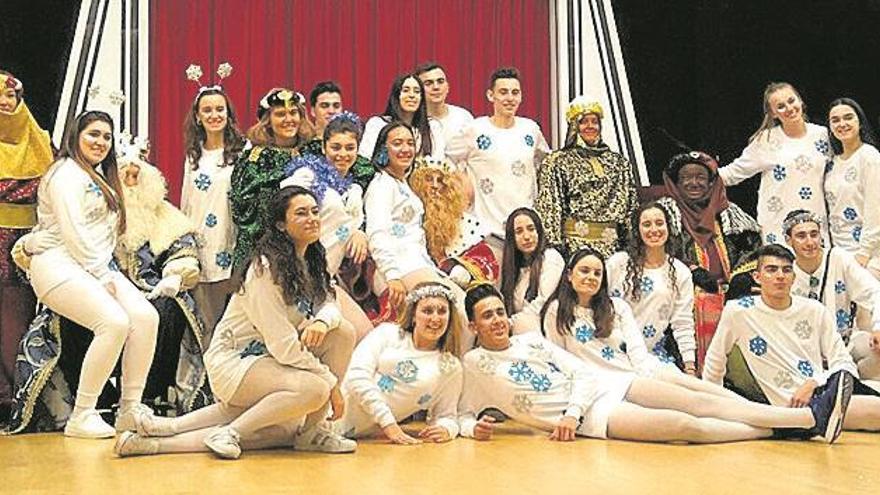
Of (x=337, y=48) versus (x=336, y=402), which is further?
(x=337, y=48)

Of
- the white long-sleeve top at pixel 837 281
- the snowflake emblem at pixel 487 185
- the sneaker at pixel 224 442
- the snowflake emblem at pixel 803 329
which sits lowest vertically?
the sneaker at pixel 224 442

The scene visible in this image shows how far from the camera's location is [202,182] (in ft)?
16.8

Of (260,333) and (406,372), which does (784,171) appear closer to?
(406,372)

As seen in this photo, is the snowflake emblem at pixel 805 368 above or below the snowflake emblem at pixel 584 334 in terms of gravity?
below

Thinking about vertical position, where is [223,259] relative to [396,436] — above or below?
above

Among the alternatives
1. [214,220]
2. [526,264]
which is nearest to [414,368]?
[526,264]

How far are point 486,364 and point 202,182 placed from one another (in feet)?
4.81

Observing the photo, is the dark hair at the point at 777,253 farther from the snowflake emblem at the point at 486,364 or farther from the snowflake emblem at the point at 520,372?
the snowflake emblem at the point at 486,364

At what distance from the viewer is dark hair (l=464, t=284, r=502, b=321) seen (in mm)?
4609

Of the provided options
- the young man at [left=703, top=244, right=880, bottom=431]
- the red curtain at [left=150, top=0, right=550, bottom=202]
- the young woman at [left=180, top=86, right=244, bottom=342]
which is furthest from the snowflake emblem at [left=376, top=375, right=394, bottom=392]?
the red curtain at [left=150, top=0, right=550, bottom=202]

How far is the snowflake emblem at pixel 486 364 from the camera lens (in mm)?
4504

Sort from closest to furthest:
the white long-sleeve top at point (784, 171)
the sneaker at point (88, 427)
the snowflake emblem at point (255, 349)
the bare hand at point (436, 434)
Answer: the snowflake emblem at point (255, 349) → the bare hand at point (436, 434) → the sneaker at point (88, 427) → the white long-sleeve top at point (784, 171)

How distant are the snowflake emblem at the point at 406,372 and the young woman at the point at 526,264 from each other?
72 centimetres

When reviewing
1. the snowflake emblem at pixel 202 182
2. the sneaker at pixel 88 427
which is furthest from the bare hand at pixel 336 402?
the snowflake emblem at pixel 202 182
